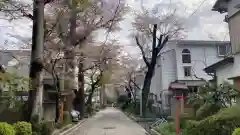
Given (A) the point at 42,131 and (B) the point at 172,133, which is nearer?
(A) the point at 42,131

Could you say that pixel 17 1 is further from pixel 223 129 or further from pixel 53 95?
pixel 53 95

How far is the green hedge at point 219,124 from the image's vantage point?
7113mm

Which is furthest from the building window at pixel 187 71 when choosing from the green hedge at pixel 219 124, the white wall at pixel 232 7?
the green hedge at pixel 219 124

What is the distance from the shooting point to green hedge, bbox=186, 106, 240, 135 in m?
7.11

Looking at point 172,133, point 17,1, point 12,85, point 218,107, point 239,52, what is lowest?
point 172,133

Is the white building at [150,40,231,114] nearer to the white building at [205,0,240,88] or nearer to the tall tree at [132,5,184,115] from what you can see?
the tall tree at [132,5,184,115]

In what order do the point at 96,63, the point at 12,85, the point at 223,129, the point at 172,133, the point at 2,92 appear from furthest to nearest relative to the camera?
1. the point at 96,63
2. the point at 2,92
3. the point at 172,133
4. the point at 12,85
5. the point at 223,129

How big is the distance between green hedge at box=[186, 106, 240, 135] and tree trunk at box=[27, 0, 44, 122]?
654 cm

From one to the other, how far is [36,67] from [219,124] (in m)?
7.83

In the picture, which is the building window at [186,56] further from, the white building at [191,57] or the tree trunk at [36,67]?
the tree trunk at [36,67]

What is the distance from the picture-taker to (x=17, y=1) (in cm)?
1161

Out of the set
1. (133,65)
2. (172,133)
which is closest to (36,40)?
(172,133)

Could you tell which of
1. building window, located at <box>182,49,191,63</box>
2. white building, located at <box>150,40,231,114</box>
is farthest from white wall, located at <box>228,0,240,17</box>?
building window, located at <box>182,49,191,63</box>

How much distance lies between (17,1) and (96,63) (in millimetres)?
13374
